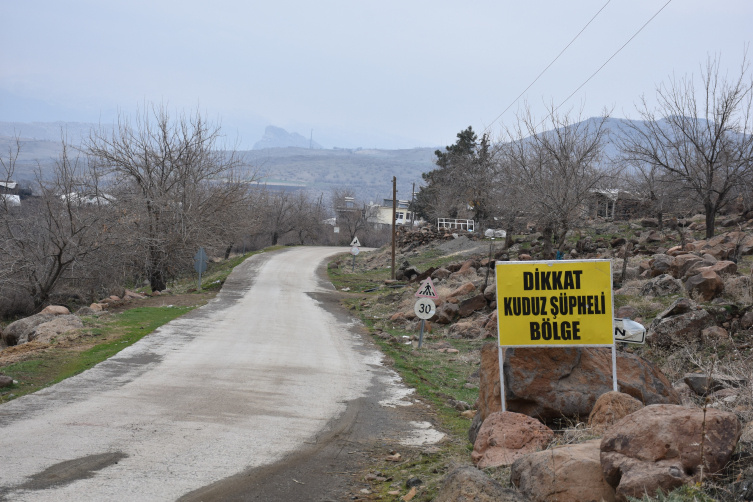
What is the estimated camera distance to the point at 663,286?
1606cm

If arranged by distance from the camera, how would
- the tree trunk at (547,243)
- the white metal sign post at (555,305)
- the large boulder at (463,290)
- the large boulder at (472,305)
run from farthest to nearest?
the tree trunk at (547,243)
the large boulder at (463,290)
the large boulder at (472,305)
the white metal sign post at (555,305)

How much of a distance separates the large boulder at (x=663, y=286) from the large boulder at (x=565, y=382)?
9088mm

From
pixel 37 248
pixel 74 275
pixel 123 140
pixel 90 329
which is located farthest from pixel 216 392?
pixel 123 140

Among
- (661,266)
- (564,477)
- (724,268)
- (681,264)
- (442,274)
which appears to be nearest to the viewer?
(564,477)

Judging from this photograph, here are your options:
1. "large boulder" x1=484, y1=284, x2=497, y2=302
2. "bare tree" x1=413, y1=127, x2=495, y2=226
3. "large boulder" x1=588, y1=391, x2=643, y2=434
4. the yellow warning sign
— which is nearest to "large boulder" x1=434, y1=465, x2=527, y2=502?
"large boulder" x1=588, y1=391, x2=643, y2=434

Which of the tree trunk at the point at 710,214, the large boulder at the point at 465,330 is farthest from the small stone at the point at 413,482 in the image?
the tree trunk at the point at 710,214

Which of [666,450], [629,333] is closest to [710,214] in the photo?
[629,333]

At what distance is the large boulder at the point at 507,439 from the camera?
616 cm

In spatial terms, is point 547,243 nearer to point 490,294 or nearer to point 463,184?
point 490,294

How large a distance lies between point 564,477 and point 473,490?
0.73m

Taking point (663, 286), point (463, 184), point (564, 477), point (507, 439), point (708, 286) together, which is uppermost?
point (463, 184)

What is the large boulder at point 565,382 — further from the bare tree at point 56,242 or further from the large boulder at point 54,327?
the bare tree at point 56,242

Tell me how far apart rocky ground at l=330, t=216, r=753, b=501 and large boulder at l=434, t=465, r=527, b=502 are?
0.01 meters

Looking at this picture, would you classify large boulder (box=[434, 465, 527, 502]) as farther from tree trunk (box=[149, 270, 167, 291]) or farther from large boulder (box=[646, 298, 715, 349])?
tree trunk (box=[149, 270, 167, 291])
